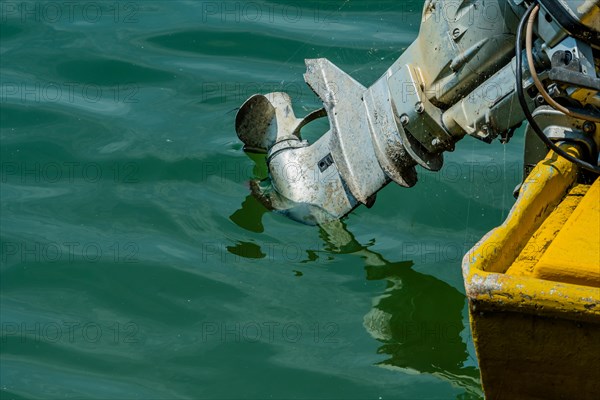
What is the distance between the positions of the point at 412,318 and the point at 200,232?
3.99 feet

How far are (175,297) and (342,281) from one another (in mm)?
749

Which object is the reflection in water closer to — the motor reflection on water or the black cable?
the motor reflection on water

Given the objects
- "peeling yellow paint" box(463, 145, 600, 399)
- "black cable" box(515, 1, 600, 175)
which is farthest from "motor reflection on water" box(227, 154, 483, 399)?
"black cable" box(515, 1, 600, 175)

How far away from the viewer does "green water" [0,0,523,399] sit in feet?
14.7

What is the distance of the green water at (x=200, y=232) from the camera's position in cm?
448

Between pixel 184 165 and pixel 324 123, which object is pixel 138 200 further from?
pixel 324 123

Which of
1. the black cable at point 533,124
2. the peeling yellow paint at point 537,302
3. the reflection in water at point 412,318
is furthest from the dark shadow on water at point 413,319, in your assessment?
the black cable at point 533,124

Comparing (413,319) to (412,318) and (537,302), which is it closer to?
(412,318)

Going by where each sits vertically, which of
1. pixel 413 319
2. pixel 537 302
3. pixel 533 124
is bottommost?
pixel 413 319

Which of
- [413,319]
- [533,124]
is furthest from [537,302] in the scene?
[413,319]

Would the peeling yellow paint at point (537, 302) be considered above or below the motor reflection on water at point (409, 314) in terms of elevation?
above

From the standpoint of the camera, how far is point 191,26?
723 cm

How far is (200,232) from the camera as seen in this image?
5.41 meters

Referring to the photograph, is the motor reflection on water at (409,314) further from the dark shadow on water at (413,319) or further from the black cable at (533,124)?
the black cable at (533,124)
